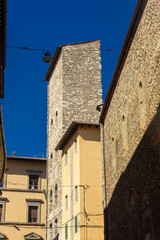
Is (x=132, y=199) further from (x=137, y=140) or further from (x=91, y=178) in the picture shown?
(x=91, y=178)

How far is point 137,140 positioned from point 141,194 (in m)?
1.78

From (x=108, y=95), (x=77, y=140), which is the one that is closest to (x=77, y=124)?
(x=77, y=140)

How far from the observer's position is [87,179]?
2231 cm

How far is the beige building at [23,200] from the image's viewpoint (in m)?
31.3

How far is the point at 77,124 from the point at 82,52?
334 inches

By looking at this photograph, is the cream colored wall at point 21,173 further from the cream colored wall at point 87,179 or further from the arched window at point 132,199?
the arched window at point 132,199

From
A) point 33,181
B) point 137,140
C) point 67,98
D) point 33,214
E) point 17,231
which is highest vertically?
point 67,98

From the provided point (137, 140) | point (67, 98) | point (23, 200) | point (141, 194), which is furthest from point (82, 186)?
point (23, 200)

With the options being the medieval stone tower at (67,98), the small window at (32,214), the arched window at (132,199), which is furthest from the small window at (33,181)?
the arched window at (132,199)

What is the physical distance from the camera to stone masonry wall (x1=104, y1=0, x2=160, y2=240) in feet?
40.3

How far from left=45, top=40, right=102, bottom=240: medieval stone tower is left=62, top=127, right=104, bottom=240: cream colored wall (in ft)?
10.3

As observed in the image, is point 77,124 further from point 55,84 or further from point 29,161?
point 29,161

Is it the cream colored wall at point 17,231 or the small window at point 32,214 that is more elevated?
the small window at point 32,214

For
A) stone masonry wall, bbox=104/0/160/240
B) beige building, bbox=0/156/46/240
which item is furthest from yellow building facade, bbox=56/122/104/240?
beige building, bbox=0/156/46/240
